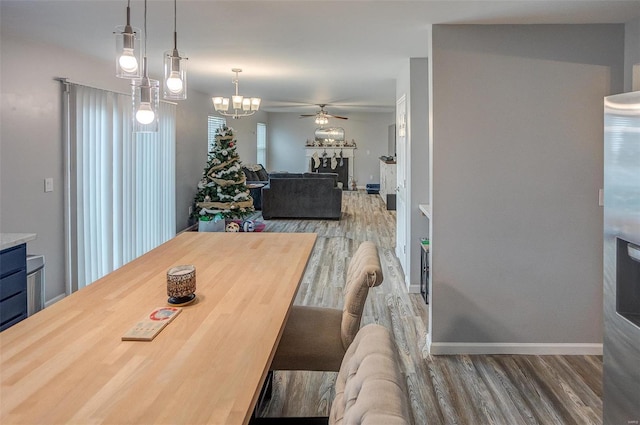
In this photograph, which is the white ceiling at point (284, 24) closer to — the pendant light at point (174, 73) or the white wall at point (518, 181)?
the white wall at point (518, 181)

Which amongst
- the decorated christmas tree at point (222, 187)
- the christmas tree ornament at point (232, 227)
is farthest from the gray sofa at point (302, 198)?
the christmas tree ornament at point (232, 227)

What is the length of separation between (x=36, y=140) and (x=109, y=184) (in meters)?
1.09

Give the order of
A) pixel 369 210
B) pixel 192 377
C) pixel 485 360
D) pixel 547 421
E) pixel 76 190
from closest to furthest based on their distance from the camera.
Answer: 1. pixel 192 377
2. pixel 547 421
3. pixel 485 360
4. pixel 76 190
5. pixel 369 210

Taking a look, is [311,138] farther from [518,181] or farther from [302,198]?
[518,181]

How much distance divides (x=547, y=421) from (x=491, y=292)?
0.97 m

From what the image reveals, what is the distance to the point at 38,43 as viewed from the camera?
385cm

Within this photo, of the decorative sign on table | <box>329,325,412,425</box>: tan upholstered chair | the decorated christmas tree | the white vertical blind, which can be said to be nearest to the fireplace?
the decorated christmas tree

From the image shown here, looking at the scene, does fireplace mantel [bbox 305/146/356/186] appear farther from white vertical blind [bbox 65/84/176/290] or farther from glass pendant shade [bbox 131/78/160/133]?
glass pendant shade [bbox 131/78/160/133]

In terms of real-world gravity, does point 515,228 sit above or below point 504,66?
below

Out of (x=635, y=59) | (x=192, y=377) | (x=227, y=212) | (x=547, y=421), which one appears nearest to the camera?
(x=192, y=377)

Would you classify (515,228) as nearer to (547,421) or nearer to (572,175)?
(572,175)

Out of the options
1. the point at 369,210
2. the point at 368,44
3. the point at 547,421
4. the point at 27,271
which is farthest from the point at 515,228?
the point at 369,210

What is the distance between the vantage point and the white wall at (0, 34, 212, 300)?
3.59 metres

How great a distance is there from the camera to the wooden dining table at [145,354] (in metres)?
1.01
